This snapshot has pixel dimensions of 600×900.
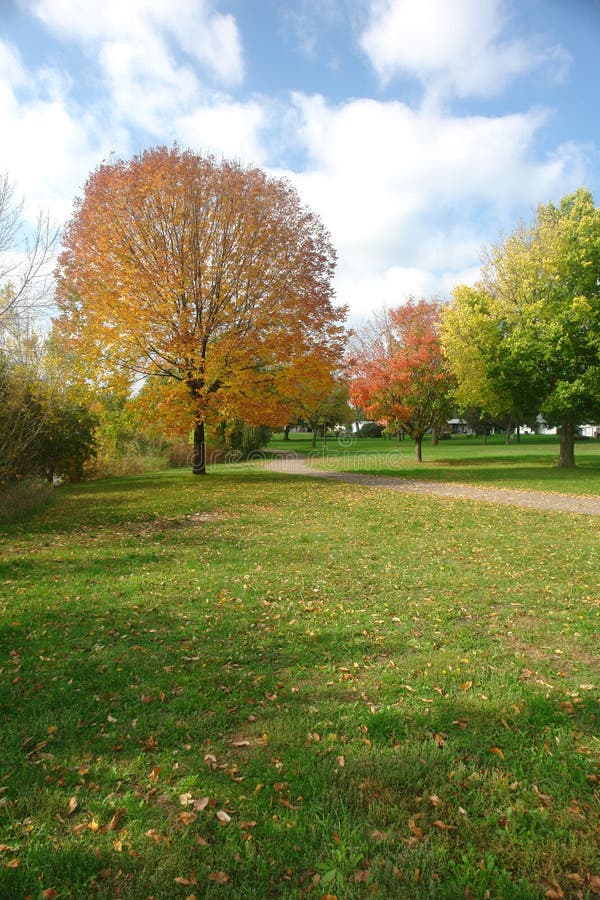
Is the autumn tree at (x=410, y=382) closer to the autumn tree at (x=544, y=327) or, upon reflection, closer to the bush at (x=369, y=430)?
the autumn tree at (x=544, y=327)

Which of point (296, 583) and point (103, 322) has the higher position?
point (103, 322)

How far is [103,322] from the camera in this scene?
52.7 feet

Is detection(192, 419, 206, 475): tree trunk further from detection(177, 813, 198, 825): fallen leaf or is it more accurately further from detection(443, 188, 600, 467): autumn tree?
detection(177, 813, 198, 825): fallen leaf

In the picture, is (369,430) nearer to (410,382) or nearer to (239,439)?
(239,439)

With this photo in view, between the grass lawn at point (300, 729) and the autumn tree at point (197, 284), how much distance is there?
410 inches

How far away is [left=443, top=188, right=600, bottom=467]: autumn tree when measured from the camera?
20188 millimetres

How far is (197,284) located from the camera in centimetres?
1691

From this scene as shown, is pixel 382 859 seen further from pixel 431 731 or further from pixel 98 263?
pixel 98 263

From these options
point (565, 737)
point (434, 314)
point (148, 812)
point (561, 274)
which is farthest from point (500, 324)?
point (148, 812)

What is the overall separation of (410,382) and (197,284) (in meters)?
14.3

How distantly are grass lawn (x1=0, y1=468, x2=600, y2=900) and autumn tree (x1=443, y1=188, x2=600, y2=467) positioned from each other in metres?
15.5

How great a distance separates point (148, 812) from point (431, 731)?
1834 millimetres

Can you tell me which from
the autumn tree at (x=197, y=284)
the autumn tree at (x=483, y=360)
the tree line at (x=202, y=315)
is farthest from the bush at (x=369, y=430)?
the autumn tree at (x=197, y=284)

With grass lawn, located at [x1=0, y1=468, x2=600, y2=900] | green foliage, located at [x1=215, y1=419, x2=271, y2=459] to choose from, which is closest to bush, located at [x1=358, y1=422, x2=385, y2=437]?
green foliage, located at [x1=215, y1=419, x2=271, y2=459]
